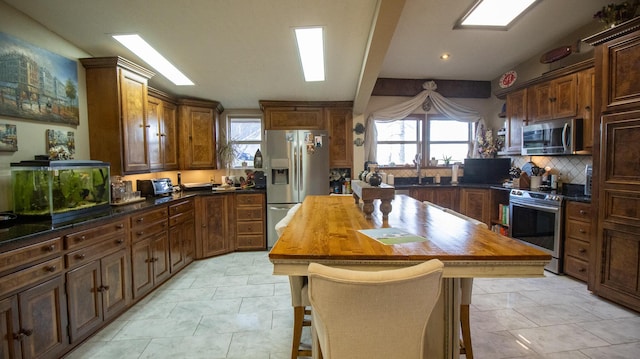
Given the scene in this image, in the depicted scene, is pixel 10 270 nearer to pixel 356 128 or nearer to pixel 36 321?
→ pixel 36 321

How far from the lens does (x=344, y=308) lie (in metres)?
1.06

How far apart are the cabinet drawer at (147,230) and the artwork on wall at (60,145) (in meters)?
0.89

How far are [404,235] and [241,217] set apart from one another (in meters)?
3.22

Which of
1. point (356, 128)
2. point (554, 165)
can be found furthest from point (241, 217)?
point (554, 165)

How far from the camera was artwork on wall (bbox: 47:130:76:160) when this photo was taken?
2.49 m

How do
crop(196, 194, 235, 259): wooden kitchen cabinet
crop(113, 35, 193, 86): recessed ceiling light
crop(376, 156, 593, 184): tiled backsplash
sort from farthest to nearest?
crop(196, 194, 235, 259): wooden kitchen cabinet < crop(376, 156, 593, 184): tiled backsplash < crop(113, 35, 193, 86): recessed ceiling light

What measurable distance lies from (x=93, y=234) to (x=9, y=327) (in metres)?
0.71

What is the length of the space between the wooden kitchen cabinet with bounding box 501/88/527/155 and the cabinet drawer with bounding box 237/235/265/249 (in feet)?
13.2

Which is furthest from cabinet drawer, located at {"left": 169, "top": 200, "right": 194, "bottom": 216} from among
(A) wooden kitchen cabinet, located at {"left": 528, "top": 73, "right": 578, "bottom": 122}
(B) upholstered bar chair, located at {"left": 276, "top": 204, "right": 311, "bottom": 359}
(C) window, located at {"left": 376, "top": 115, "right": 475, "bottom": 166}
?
(A) wooden kitchen cabinet, located at {"left": 528, "top": 73, "right": 578, "bottom": 122}

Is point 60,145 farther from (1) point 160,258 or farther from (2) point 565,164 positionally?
(2) point 565,164

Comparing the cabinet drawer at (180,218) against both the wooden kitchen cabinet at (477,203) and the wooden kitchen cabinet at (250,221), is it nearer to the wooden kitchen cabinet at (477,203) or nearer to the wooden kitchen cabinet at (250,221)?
the wooden kitchen cabinet at (250,221)

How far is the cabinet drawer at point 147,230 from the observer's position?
2689 millimetres

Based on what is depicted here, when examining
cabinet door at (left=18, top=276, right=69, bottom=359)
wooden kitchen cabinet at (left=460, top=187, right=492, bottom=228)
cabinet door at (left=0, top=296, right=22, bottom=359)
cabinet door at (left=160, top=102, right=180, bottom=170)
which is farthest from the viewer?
wooden kitchen cabinet at (left=460, top=187, right=492, bottom=228)

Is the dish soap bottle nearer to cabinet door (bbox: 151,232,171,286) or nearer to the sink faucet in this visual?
cabinet door (bbox: 151,232,171,286)
